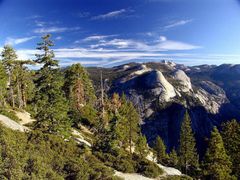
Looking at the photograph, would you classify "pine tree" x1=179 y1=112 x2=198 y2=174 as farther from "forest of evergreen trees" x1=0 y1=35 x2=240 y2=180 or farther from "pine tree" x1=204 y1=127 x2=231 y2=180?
"pine tree" x1=204 y1=127 x2=231 y2=180

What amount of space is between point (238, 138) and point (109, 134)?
73.2ft

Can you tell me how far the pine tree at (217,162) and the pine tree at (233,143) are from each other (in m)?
3.22

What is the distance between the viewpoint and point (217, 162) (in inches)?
1417

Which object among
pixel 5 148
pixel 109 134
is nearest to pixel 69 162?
pixel 5 148

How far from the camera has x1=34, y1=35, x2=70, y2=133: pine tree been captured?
28.9 m

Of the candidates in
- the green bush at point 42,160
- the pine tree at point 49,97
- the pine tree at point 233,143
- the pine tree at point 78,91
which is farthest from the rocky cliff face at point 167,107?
the green bush at point 42,160

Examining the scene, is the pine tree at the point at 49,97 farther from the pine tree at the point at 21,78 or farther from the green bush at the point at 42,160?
the pine tree at the point at 21,78

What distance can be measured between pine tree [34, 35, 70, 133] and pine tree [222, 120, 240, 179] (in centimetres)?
2545

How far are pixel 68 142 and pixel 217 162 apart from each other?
22.2m

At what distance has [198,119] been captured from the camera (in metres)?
136

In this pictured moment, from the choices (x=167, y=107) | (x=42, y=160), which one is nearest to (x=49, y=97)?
(x=42, y=160)

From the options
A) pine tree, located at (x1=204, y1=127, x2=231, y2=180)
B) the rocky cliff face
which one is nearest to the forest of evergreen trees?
pine tree, located at (x1=204, y1=127, x2=231, y2=180)

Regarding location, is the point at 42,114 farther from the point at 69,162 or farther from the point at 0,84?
the point at 0,84

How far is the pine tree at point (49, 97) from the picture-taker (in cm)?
2889
